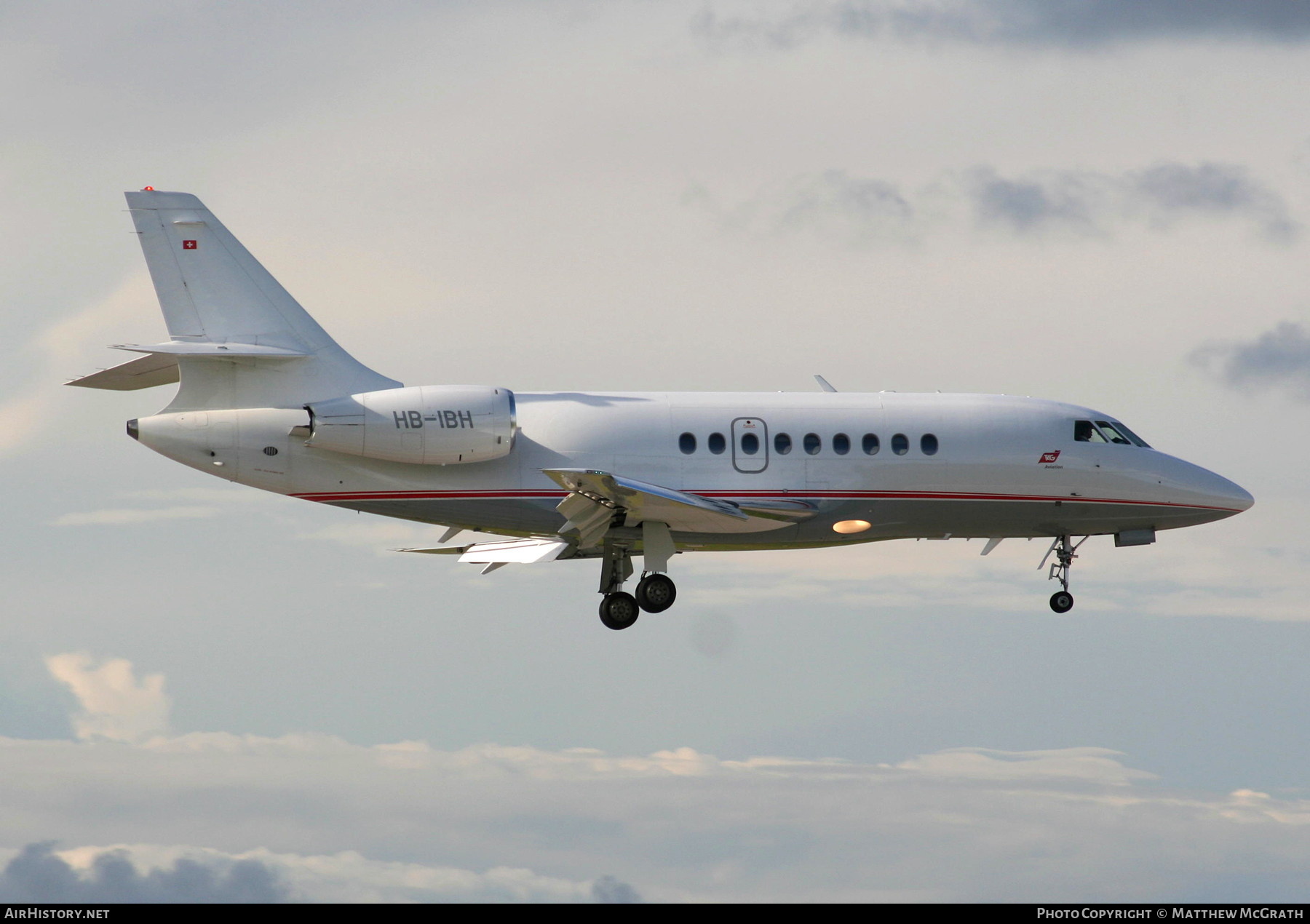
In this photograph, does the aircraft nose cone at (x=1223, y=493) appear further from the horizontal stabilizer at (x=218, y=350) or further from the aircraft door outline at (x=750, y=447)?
the horizontal stabilizer at (x=218, y=350)

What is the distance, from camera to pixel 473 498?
2811 centimetres

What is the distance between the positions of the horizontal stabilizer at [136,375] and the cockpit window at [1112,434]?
55.8ft

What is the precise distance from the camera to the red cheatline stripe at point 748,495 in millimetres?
27922

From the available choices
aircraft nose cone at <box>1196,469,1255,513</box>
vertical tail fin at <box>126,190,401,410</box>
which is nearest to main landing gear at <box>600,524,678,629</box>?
vertical tail fin at <box>126,190,401,410</box>

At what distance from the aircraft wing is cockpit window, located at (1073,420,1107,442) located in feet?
20.3

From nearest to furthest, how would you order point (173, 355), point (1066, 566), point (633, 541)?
1. point (173, 355)
2. point (633, 541)
3. point (1066, 566)

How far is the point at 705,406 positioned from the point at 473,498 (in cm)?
443

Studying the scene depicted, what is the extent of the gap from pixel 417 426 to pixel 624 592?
4981 mm

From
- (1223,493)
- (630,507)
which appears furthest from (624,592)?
(1223,493)

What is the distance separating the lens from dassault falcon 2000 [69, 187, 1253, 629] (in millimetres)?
27391

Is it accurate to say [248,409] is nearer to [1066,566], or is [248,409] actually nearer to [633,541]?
[633,541]

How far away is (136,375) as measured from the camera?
28.2m

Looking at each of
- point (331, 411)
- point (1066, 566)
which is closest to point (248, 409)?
point (331, 411)

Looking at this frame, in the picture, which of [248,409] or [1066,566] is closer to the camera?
[248,409]
